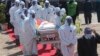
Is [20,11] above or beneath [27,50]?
above

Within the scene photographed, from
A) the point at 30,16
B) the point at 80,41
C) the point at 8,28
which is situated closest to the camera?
the point at 80,41

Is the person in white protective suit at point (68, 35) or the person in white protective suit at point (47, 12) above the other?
the person in white protective suit at point (47, 12)

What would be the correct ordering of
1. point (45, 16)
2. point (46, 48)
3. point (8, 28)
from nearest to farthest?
1. point (46, 48)
2. point (45, 16)
3. point (8, 28)

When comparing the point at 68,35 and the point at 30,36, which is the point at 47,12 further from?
the point at 68,35

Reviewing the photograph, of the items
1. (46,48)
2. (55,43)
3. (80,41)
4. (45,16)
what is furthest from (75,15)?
(80,41)

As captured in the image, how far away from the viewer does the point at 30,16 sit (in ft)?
46.9

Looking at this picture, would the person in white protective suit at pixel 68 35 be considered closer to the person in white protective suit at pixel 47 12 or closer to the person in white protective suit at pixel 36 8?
the person in white protective suit at pixel 47 12

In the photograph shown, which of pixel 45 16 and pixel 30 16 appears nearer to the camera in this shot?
pixel 30 16

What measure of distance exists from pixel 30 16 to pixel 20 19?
191 cm

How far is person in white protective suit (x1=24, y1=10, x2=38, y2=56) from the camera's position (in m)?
14.3

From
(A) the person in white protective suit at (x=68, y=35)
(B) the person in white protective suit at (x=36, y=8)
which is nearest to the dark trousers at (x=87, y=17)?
(B) the person in white protective suit at (x=36, y=8)

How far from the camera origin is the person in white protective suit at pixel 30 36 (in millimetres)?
14266

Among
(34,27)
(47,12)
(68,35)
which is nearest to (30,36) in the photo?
(34,27)

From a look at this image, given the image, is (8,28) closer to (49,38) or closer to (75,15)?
(75,15)
